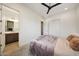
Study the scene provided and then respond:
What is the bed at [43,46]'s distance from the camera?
158cm

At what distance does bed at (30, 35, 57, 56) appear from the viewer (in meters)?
1.58

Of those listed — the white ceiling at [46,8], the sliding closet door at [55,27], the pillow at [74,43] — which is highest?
the white ceiling at [46,8]

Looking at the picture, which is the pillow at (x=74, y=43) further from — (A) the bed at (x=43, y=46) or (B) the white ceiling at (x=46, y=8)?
(B) the white ceiling at (x=46, y=8)

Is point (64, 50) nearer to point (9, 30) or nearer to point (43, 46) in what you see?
point (43, 46)

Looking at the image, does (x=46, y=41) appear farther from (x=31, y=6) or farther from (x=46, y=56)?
(x=31, y=6)

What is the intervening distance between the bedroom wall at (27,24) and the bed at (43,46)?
10cm

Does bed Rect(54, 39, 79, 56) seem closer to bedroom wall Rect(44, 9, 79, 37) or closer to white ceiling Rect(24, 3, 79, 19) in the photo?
bedroom wall Rect(44, 9, 79, 37)

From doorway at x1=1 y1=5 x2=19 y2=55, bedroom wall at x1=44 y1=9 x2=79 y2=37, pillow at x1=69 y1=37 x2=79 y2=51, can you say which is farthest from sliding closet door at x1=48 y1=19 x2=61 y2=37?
doorway at x1=1 y1=5 x2=19 y2=55

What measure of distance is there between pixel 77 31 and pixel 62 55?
1.59 feet

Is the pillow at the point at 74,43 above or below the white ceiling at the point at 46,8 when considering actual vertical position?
below

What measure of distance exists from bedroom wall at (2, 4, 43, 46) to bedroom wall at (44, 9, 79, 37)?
6.6 inches

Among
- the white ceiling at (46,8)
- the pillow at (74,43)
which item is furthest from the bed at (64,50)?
the white ceiling at (46,8)

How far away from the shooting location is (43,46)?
1.61 m

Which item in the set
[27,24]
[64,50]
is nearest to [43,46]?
[64,50]
